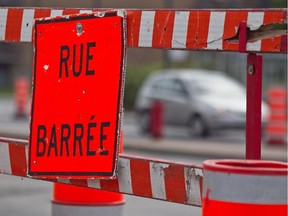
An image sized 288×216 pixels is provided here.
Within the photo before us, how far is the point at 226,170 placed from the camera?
4.08m

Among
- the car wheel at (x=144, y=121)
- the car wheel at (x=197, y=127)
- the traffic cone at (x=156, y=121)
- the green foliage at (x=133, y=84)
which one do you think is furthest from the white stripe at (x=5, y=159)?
the green foliage at (x=133, y=84)

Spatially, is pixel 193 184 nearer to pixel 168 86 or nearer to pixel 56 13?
pixel 56 13

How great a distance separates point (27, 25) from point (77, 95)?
24.5 inches

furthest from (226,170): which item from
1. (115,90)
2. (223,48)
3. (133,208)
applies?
(133,208)

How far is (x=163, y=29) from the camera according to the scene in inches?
204

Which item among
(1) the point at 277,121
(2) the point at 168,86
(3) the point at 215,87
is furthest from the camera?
(2) the point at 168,86

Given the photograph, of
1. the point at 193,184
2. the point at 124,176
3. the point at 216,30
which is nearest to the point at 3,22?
the point at 124,176

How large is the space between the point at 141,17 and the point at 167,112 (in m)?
19.2

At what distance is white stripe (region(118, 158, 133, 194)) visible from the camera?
532 cm

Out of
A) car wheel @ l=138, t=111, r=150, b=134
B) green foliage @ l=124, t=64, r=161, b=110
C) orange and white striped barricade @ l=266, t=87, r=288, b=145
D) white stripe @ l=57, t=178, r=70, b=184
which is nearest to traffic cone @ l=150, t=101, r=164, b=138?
car wheel @ l=138, t=111, r=150, b=134

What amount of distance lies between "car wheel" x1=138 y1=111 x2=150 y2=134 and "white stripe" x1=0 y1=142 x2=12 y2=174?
17772mm

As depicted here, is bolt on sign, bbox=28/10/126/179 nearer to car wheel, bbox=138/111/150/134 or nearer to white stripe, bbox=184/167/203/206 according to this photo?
white stripe, bbox=184/167/203/206

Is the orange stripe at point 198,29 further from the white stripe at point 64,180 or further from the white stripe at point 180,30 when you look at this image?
the white stripe at point 64,180

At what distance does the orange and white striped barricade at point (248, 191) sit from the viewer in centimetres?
404
